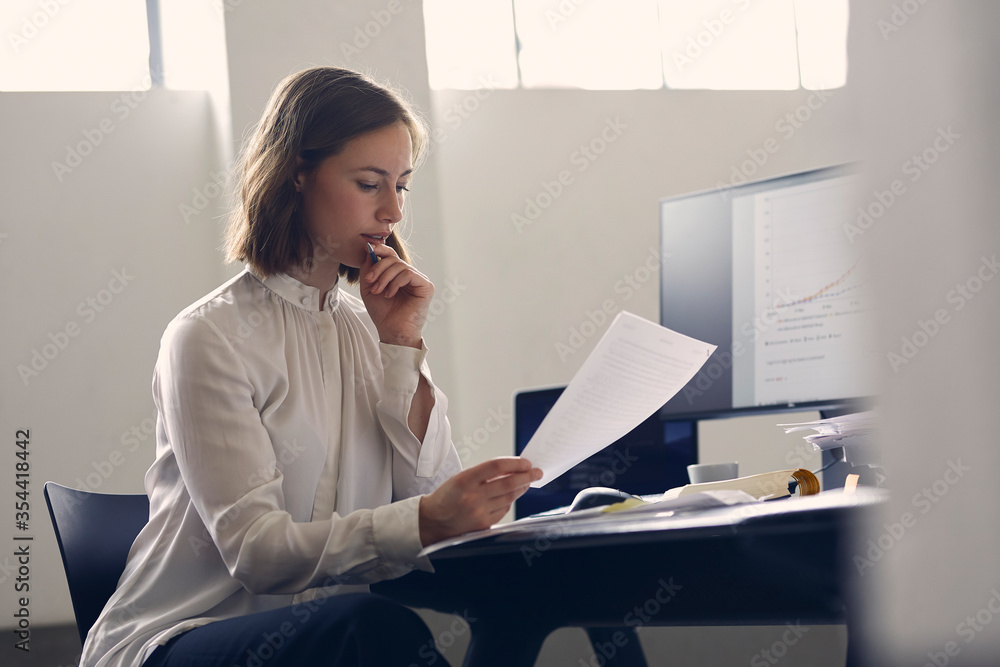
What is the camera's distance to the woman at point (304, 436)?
0.89m

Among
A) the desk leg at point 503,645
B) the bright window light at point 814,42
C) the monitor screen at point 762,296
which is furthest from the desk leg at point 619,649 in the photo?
the bright window light at point 814,42

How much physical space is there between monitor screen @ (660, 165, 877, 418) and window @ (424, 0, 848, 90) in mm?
2615

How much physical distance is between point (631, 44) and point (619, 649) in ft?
12.2

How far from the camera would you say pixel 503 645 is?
785 mm

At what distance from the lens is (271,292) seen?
1286 millimetres

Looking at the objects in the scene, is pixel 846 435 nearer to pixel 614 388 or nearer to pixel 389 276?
pixel 614 388

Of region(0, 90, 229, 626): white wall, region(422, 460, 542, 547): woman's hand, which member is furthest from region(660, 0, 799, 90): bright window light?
region(422, 460, 542, 547): woman's hand

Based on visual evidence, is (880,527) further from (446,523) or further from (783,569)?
(446,523)

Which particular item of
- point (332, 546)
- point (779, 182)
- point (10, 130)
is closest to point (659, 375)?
point (332, 546)

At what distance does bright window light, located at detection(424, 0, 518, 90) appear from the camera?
397 centimetres

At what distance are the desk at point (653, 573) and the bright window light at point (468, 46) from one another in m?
3.51

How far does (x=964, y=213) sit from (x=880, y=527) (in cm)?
12

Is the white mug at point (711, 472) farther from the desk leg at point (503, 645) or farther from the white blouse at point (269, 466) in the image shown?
the desk leg at point (503, 645)

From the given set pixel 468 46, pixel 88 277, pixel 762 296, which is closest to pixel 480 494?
pixel 762 296
